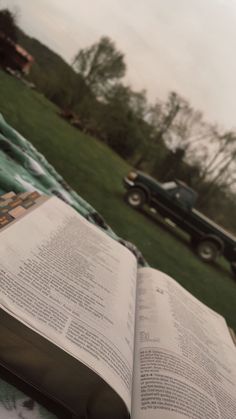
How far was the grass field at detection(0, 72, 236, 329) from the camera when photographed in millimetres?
1308

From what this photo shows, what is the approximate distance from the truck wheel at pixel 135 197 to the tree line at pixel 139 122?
0.37 feet

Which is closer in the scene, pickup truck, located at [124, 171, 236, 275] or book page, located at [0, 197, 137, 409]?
book page, located at [0, 197, 137, 409]

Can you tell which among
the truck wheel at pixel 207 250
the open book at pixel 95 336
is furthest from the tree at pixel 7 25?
the open book at pixel 95 336

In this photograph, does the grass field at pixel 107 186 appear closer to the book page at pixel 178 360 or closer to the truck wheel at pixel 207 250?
the truck wheel at pixel 207 250

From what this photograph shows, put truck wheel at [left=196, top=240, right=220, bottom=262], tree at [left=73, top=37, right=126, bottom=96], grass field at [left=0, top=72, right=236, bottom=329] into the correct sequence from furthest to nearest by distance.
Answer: tree at [left=73, top=37, right=126, bottom=96], truck wheel at [left=196, top=240, right=220, bottom=262], grass field at [left=0, top=72, right=236, bottom=329]

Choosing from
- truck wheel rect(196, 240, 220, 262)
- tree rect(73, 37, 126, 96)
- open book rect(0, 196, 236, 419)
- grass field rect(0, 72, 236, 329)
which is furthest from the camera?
tree rect(73, 37, 126, 96)

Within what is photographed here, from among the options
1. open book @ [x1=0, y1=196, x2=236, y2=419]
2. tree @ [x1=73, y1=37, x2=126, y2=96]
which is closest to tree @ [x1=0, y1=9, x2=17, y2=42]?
tree @ [x1=73, y1=37, x2=126, y2=96]

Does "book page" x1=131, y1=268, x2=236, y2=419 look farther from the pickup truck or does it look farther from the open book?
the pickup truck

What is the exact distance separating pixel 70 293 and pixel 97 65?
1527mm

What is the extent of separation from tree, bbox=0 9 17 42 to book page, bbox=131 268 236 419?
1424 millimetres

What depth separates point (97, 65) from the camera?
5.42 ft

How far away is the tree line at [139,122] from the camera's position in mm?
1598

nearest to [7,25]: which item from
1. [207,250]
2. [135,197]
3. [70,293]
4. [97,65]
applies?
[97,65]

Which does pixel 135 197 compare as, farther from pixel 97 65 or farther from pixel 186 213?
pixel 97 65
